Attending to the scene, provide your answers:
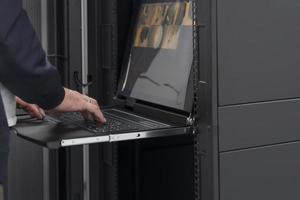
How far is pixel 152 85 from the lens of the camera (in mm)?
2150

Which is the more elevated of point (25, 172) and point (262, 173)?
point (262, 173)

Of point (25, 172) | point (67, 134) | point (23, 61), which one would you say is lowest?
point (25, 172)

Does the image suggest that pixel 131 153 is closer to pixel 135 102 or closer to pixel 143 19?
pixel 135 102

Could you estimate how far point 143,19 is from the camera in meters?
2.31

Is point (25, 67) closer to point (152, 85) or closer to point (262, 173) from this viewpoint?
point (152, 85)

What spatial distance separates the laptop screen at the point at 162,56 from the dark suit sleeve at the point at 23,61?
490mm

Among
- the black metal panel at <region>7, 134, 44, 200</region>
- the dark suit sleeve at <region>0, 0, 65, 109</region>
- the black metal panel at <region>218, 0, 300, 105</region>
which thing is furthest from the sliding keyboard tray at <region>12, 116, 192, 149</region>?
the black metal panel at <region>7, 134, 44, 200</region>

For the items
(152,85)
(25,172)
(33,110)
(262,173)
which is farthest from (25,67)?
(25,172)

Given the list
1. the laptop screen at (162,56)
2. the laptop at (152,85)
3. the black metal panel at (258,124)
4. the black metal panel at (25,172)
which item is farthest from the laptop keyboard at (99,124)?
the black metal panel at (25,172)

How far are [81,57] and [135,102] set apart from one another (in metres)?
0.45

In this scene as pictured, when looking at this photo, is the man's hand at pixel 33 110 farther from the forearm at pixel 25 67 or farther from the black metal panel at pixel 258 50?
the black metal panel at pixel 258 50

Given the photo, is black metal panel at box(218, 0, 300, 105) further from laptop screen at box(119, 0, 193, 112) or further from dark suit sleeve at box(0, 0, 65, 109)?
dark suit sleeve at box(0, 0, 65, 109)

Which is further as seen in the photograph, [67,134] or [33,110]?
[33,110]

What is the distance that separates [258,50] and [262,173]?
1.31 feet
